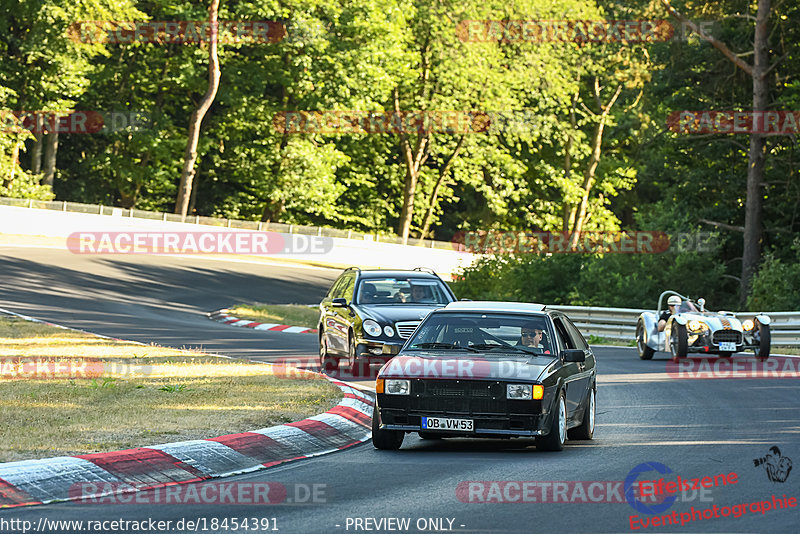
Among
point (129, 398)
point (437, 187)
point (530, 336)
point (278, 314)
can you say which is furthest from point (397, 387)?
point (437, 187)

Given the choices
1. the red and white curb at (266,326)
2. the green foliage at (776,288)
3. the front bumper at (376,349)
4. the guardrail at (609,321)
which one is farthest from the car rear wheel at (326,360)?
the green foliage at (776,288)

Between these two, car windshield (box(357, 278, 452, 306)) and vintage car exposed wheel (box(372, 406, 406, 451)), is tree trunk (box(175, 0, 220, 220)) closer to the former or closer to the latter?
car windshield (box(357, 278, 452, 306))

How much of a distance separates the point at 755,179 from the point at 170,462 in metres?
30.4

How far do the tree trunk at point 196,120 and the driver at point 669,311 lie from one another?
126 ft

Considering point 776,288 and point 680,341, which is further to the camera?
point 776,288

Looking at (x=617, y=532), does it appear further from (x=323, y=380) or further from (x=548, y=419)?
(x=323, y=380)

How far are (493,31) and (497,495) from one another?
63518 millimetres

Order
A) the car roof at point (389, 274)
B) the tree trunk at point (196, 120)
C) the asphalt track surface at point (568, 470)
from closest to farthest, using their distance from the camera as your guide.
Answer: the asphalt track surface at point (568, 470) < the car roof at point (389, 274) < the tree trunk at point (196, 120)

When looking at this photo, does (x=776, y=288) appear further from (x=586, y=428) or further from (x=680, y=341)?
(x=586, y=428)

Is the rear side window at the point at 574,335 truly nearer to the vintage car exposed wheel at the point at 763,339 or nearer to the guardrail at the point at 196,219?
the vintage car exposed wheel at the point at 763,339

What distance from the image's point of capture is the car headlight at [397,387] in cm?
1069

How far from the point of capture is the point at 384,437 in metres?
10.9

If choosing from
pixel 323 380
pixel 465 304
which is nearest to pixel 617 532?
pixel 465 304

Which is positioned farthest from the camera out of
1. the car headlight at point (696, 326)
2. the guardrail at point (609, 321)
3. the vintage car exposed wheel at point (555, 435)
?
the guardrail at point (609, 321)
